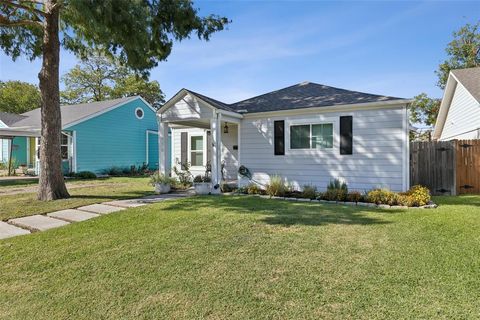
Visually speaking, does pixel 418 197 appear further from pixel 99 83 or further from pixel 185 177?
pixel 99 83

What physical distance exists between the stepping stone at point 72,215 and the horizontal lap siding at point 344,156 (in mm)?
5265

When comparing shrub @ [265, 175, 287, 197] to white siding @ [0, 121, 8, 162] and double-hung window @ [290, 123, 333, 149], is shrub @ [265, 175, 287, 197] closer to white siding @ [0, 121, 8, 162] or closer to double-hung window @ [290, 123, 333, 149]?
double-hung window @ [290, 123, 333, 149]

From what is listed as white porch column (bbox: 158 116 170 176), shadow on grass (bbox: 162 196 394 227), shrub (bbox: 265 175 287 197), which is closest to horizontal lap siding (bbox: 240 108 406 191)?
shrub (bbox: 265 175 287 197)

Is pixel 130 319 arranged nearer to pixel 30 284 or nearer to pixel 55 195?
pixel 30 284

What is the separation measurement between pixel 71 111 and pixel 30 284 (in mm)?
18808

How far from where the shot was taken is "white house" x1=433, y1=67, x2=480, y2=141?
463 inches

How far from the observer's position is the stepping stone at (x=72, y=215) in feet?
18.9

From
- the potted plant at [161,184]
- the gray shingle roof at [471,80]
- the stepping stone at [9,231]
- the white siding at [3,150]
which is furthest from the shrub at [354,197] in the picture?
the white siding at [3,150]

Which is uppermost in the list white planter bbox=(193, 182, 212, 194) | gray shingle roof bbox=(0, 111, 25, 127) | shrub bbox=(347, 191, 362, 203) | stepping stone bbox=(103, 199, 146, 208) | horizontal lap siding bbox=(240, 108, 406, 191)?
gray shingle roof bbox=(0, 111, 25, 127)

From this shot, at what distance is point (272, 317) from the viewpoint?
2359 mm

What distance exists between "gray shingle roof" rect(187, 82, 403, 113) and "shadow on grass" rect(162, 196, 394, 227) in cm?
328

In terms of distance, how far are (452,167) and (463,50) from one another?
1690cm

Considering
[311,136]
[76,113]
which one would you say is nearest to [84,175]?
[76,113]

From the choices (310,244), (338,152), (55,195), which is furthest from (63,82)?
(310,244)
